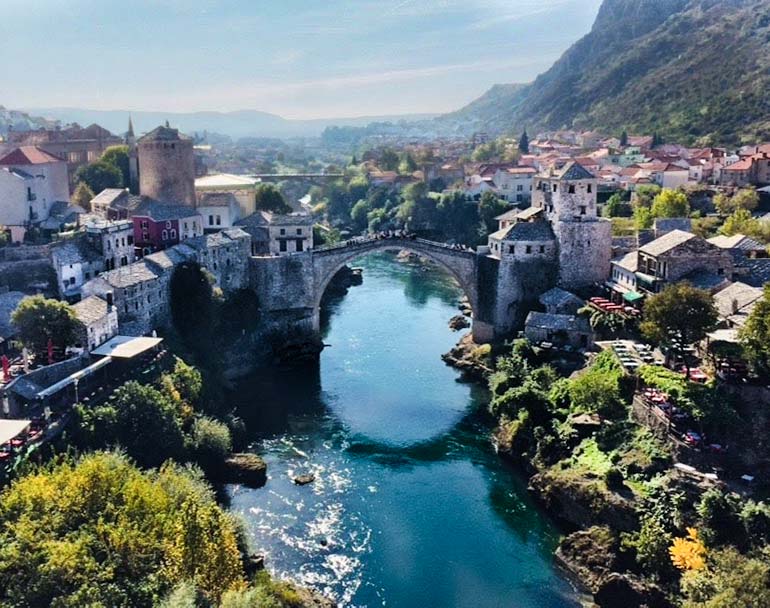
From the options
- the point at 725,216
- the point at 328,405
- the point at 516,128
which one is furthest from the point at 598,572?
the point at 516,128

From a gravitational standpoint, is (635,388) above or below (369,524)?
above

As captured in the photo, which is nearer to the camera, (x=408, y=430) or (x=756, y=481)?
(x=756, y=481)

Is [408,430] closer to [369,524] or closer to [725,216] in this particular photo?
[369,524]

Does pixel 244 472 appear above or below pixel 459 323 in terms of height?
below

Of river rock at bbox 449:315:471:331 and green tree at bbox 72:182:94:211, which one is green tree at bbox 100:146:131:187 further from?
river rock at bbox 449:315:471:331

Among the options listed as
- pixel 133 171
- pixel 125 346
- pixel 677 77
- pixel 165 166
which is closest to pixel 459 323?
pixel 165 166

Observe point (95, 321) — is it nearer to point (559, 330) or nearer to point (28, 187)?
point (28, 187)

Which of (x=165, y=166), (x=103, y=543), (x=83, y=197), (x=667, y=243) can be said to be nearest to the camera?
(x=103, y=543)
